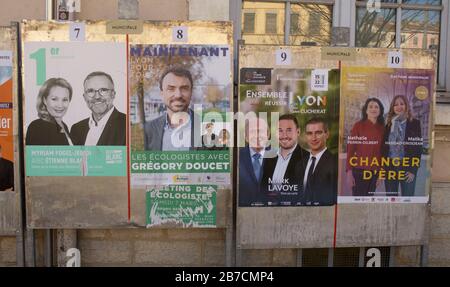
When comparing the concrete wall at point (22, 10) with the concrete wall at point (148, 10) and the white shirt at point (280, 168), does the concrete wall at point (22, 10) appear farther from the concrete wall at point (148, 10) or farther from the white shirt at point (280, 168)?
the white shirt at point (280, 168)

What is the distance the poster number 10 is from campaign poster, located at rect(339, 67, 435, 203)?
2389 millimetres

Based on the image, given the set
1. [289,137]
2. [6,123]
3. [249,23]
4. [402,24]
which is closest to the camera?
[6,123]

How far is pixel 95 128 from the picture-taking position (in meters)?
3.69

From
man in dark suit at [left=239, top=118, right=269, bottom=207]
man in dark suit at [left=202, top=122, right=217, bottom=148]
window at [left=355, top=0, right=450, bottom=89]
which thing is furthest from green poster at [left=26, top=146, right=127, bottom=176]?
window at [left=355, top=0, right=450, bottom=89]

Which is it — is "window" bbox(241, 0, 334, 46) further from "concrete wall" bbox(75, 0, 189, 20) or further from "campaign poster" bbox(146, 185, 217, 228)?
"campaign poster" bbox(146, 185, 217, 228)

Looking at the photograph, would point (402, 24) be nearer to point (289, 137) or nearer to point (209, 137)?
point (289, 137)

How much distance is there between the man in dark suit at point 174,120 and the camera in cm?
367

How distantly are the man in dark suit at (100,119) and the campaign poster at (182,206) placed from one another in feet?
1.80

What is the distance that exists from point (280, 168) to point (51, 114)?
1.94 m

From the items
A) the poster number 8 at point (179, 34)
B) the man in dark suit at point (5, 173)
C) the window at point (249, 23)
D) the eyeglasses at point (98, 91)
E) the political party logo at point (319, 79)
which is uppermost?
the window at point (249, 23)

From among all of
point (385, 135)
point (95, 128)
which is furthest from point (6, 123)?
point (385, 135)

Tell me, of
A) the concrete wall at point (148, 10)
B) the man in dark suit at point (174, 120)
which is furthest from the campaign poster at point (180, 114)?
the concrete wall at point (148, 10)

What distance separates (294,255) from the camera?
4312mm
